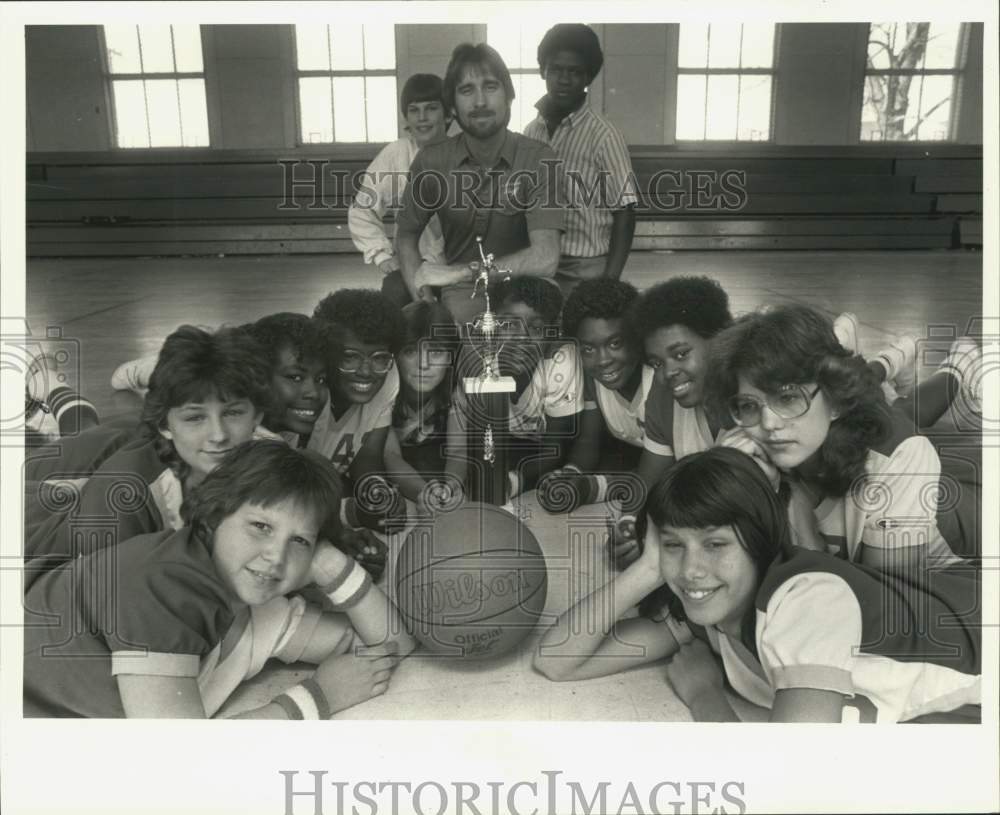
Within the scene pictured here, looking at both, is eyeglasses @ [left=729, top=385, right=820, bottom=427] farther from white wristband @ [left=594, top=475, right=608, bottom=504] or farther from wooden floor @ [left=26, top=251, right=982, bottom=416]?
white wristband @ [left=594, top=475, right=608, bottom=504]

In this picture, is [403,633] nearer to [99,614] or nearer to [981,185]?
[99,614]

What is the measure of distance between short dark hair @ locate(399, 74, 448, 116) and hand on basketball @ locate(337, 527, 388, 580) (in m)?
1.06

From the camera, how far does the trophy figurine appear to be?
2273 millimetres

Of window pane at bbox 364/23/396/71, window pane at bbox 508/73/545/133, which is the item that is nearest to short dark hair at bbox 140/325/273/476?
window pane at bbox 364/23/396/71

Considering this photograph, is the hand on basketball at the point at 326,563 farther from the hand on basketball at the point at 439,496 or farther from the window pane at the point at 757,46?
the window pane at the point at 757,46

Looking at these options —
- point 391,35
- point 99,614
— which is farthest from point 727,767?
point 391,35

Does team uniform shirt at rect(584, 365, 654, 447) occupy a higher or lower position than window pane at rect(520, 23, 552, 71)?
lower

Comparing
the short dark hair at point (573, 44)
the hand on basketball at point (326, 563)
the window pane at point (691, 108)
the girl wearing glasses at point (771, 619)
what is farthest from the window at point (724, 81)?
the hand on basketball at point (326, 563)

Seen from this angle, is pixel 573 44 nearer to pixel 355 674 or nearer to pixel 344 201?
pixel 344 201

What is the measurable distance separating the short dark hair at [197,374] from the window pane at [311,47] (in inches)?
26.4

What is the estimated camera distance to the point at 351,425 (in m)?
2.39

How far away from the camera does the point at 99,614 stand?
2.10 meters

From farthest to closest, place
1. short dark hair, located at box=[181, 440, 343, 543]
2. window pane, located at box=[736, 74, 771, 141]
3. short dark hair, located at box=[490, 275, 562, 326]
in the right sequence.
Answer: window pane, located at box=[736, 74, 771, 141] → short dark hair, located at box=[490, 275, 562, 326] → short dark hair, located at box=[181, 440, 343, 543]

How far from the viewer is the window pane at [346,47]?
86.1 inches
